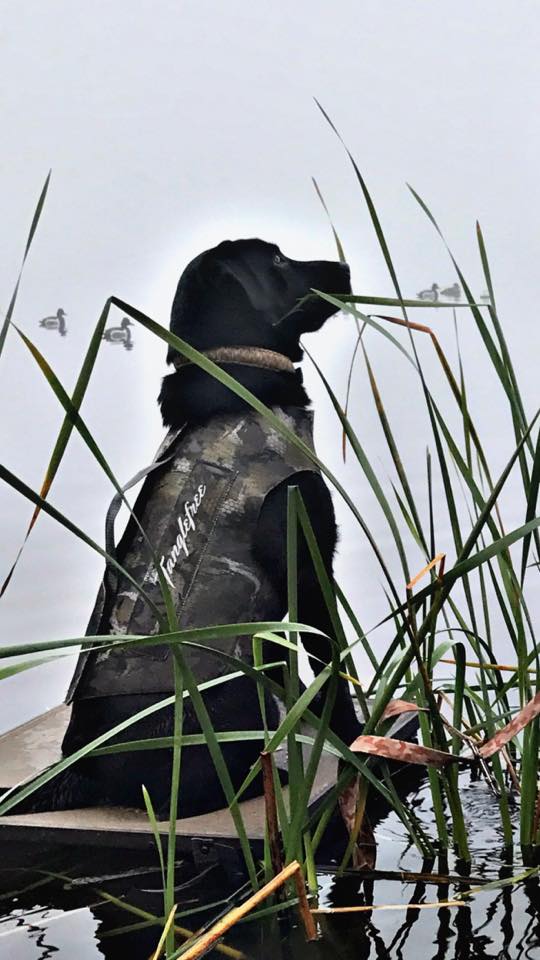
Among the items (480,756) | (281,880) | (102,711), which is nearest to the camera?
(281,880)

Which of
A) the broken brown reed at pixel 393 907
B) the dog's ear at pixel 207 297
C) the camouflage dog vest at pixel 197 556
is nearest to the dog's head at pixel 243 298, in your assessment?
the dog's ear at pixel 207 297

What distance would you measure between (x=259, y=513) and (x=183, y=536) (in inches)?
4.3

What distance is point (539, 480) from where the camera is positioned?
0.82 metres

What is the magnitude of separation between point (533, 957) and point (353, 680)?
27cm

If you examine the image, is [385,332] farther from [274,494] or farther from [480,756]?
[274,494]

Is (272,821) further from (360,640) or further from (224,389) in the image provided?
(224,389)

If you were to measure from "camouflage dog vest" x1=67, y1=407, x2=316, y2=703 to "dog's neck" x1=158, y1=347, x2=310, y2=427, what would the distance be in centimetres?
4

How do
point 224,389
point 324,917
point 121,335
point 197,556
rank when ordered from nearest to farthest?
point 324,917 < point 197,556 < point 224,389 < point 121,335

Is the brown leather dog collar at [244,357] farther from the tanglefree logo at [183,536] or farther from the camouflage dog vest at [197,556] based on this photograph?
the tanglefree logo at [183,536]

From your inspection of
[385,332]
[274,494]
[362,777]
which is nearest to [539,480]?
[385,332]

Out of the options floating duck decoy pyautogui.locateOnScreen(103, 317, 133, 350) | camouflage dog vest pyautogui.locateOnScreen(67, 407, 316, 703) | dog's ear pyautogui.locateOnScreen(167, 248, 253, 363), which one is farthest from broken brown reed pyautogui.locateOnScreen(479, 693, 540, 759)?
floating duck decoy pyautogui.locateOnScreen(103, 317, 133, 350)

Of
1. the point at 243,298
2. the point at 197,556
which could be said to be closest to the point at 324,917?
the point at 197,556

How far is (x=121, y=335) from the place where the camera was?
1.66 m

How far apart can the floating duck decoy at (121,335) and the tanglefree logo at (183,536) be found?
450 millimetres
